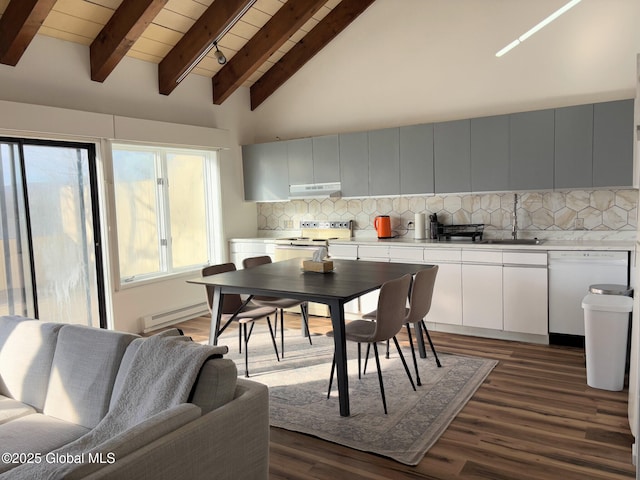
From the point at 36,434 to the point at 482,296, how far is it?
3862 millimetres

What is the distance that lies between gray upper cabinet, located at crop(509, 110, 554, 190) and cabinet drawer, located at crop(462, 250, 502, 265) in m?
0.68

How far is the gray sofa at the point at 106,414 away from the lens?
5.36 ft

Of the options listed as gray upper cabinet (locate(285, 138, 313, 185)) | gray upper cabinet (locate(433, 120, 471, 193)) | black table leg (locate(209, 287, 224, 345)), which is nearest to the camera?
black table leg (locate(209, 287, 224, 345))

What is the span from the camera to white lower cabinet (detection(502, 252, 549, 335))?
14.9 ft

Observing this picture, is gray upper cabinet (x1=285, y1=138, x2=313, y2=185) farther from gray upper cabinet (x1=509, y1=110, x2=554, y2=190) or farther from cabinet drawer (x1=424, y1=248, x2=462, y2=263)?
gray upper cabinet (x1=509, y1=110, x2=554, y2=190)

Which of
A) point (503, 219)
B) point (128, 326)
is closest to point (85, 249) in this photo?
point (128, 326)

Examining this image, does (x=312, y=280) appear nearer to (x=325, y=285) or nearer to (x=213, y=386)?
(x=325, y=285)

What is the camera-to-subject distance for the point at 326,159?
6055 millimetres

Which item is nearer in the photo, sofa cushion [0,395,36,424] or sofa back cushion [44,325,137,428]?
sofa back cushion [44,325,137,428]

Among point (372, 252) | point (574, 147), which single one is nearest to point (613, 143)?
point (574, 147)

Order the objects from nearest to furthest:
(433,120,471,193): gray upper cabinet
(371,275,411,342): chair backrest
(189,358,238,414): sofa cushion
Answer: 1. (189,358,238,414): sofa cushion
2. (371,275,411,342): chair backrest
3. (433,120,471,193): gray upper cabinet

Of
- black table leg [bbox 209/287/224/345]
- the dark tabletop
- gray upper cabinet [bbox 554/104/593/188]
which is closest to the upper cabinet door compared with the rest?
the dark tabletop

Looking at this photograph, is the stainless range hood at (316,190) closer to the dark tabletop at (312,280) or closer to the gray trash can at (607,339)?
the dark tabletop at (312,280)

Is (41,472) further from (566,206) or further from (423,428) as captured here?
(566,206)
